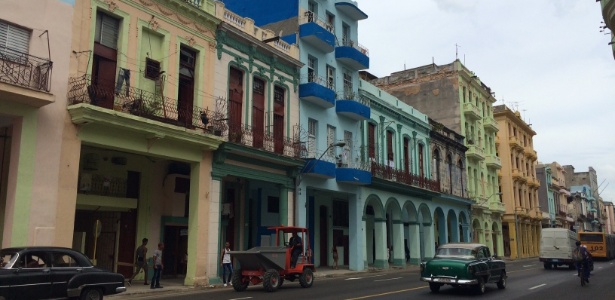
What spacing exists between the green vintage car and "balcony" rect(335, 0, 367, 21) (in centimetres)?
1754

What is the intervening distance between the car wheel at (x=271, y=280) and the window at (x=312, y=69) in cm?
1292

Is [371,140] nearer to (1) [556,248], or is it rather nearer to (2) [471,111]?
(1) [556,248]

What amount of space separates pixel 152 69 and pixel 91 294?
9.31 meters

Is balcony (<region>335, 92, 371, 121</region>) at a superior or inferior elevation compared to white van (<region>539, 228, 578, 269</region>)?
superior

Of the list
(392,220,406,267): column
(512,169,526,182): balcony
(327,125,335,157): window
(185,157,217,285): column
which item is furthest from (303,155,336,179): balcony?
(512,169,526,182): balcony

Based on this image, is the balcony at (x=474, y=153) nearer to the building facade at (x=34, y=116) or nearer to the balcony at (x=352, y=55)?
the balcony at (x=352, y=55)

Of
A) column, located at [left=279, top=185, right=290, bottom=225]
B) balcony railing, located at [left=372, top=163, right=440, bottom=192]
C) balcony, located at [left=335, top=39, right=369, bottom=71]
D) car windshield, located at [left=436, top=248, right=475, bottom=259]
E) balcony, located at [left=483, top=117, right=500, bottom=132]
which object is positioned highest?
balcony, located at [left=483, top=117, right=500, bottom=132]

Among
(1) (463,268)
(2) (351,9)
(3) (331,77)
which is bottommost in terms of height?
(1) (463,268)

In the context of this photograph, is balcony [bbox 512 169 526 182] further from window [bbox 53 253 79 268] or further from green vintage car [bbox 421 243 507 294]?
window [bbox 53 253 79 268]

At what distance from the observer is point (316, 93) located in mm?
26156

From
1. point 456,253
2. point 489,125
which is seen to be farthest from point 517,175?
point 456,253

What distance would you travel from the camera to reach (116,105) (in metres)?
17.2

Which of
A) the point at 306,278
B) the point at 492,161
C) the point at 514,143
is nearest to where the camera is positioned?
the point at 306,278

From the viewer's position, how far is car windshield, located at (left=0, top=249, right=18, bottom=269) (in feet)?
36.2
